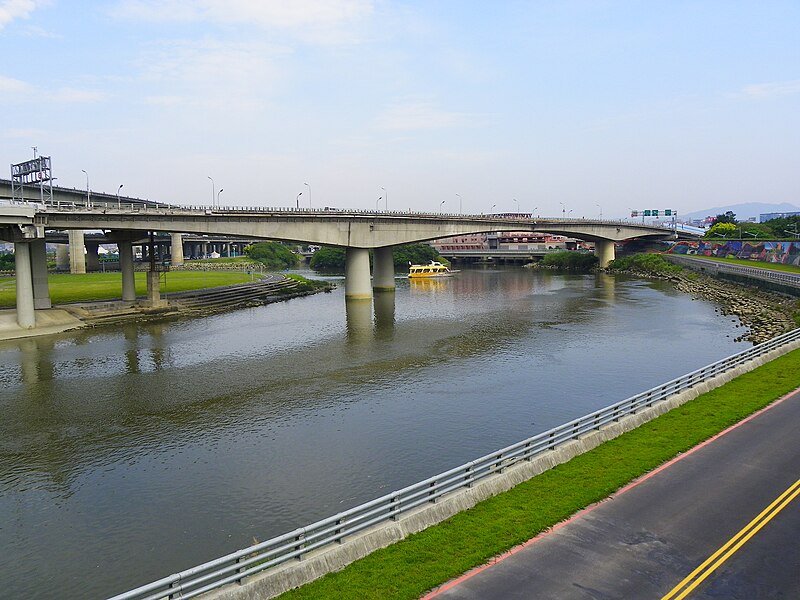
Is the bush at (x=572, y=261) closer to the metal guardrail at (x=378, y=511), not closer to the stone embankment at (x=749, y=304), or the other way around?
the stone embankment at (x=749, y=304)

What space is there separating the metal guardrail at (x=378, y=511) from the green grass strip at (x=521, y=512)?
2.89 feet

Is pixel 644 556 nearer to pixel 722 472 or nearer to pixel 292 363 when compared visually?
pixel 722 472

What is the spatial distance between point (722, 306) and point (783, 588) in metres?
66.5

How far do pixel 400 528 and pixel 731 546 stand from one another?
26.6 ft

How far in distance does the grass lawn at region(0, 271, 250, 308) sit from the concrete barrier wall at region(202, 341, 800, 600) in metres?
63.9

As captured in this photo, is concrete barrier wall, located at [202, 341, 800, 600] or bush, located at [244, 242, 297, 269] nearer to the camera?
concrete barrier wall, located at [202, 341, 800, 600]

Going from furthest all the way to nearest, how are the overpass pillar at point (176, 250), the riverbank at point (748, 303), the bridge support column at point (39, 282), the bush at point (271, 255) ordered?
the bush at point (271, 255), the overpass pillar at point (176, 250), the bridge support column at point (39, 282), the riverbank at point (748, 303)

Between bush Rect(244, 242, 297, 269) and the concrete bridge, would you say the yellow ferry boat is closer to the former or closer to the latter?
the concrete bridge

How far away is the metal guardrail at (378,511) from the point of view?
13508mm

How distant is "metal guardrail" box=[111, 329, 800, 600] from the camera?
13.5 meters

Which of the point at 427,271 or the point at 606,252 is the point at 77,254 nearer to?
the point at 427,271

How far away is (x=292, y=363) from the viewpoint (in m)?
44.5

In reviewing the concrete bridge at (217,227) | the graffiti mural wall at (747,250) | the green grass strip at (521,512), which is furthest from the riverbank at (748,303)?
the green grass strip at (521,512)

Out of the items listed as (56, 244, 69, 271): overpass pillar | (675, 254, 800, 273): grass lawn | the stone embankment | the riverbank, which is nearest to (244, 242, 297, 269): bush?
(56, 244, 69, 271): overpass pillar
